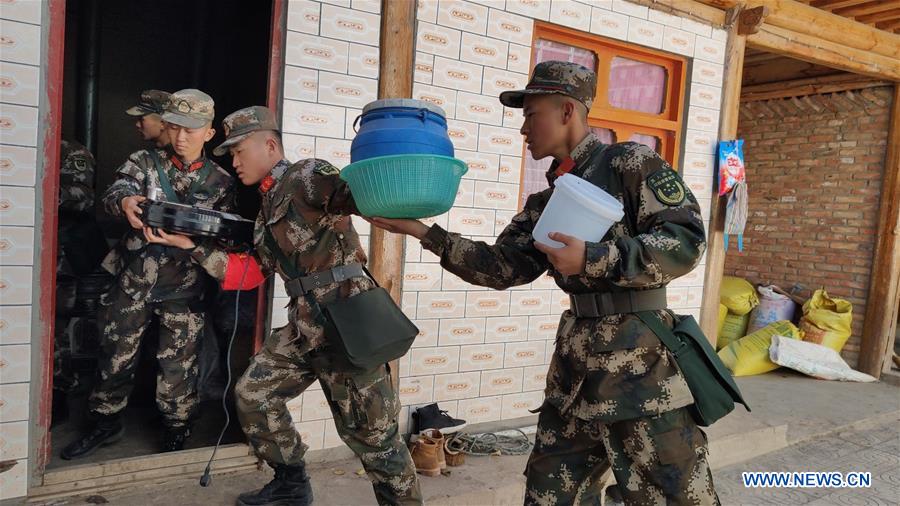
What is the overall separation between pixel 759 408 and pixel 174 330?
4762 mm

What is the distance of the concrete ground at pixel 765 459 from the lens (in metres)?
3.37

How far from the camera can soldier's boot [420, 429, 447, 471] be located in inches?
148

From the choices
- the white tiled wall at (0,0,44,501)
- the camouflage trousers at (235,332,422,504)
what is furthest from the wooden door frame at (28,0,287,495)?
the camouflage trousers at (235,332,422,504)

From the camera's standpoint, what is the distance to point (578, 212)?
6.65ft

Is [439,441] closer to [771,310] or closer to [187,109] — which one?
[187,109]

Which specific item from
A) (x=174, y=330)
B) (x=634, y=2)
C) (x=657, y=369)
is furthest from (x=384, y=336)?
(x=634, y=2)

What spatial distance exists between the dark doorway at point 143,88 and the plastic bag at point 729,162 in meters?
3.79

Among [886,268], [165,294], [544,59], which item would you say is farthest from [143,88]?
[886,268]

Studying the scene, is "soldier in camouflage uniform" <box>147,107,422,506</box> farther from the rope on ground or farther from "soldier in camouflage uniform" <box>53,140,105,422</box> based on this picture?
"soldier in camouflage uniform" <box>53,140,105,422</box>

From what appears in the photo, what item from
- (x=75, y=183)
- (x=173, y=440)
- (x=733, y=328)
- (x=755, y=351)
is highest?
(x=75, y=183)

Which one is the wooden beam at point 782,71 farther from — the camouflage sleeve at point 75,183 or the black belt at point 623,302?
the camouflage sleeve at point 75,183

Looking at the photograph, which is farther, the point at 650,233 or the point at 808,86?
the point at 808,86

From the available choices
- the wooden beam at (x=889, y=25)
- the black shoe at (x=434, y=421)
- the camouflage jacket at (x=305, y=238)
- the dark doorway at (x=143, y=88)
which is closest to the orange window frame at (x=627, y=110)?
the black shoe at (x=434, y=421)

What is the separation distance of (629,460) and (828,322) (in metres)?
6.03
